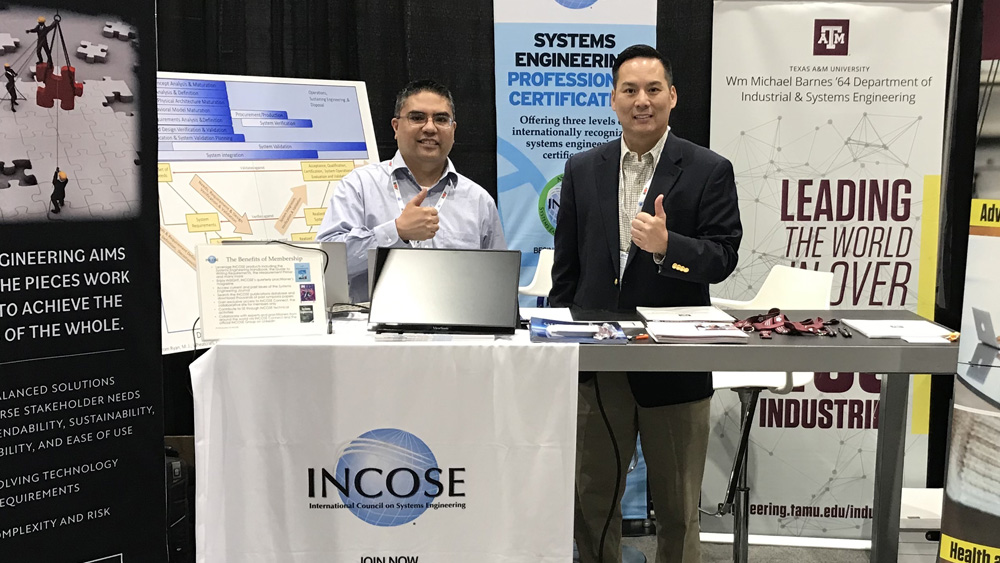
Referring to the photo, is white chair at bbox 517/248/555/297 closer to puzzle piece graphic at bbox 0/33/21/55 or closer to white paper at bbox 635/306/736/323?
white paper at bbox 635/306/736/323

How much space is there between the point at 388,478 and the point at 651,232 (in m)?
0.95

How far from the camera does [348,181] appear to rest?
289cm

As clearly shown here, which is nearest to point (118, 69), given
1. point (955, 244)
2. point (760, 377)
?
point (760, 377)

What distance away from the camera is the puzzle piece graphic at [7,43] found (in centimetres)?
159

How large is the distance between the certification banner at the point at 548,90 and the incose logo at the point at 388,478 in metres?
1.90

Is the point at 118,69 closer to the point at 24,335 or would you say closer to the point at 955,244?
the point at 24,335

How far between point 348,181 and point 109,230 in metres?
1.20

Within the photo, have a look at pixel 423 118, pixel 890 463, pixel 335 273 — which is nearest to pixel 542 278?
pixel 423 118

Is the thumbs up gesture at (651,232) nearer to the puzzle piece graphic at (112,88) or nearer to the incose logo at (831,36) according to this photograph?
the puzzle piece graphic at (112,88)

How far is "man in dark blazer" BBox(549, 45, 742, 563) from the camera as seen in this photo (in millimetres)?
2252

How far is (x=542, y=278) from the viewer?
353 cm

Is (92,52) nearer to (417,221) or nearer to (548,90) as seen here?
(417,221)

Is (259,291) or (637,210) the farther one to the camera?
(637,210)

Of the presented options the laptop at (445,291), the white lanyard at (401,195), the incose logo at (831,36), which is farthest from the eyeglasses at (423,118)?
the incose logo at (831,36)
